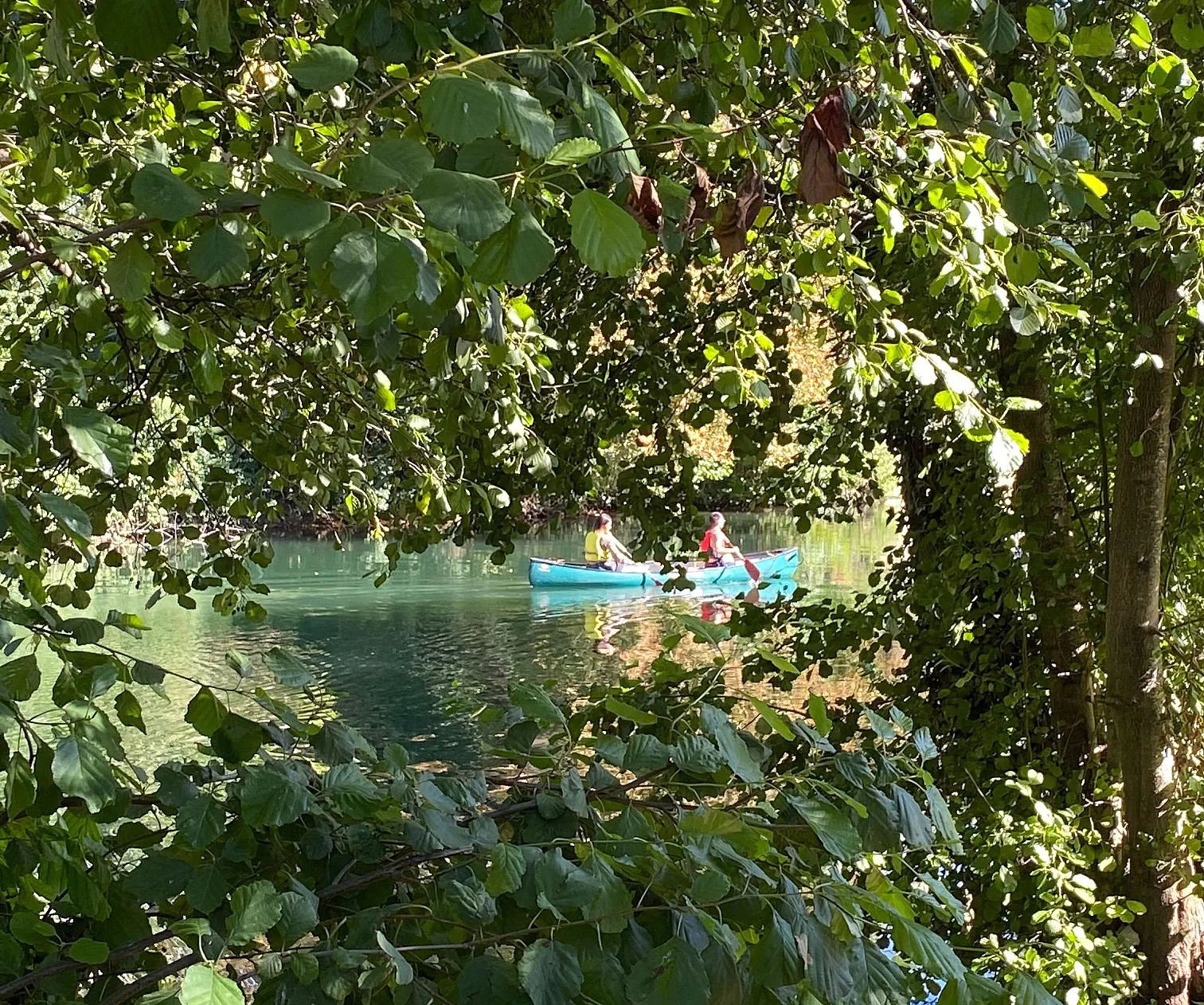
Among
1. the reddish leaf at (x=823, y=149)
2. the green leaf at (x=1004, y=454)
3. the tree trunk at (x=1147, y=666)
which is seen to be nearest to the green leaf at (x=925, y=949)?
the reddish leaf at (x=823, y=149)

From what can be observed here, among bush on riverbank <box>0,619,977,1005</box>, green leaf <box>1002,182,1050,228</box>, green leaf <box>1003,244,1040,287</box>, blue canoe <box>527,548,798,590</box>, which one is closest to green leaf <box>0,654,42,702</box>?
bush on riverbank <box>0,619,977,1005</box>

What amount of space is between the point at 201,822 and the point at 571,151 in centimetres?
74

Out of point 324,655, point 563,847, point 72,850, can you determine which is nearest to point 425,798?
point 563,847

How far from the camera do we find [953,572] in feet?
12.8

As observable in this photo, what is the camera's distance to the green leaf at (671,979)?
946 mm

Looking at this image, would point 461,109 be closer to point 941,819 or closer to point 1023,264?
point 941,819

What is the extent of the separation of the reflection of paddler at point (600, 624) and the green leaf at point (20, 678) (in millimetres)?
13020

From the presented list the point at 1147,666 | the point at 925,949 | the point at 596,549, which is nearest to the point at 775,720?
the point at 925,949

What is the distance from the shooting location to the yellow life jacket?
20.6 m

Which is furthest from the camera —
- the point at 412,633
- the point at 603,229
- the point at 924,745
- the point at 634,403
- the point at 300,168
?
the point at 412,633

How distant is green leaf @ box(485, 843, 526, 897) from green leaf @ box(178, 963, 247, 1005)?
0.77ft

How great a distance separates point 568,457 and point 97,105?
7.09ft

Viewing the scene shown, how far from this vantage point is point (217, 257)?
3.59 feet

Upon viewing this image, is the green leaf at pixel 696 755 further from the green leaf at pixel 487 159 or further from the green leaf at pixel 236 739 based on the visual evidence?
the green leaf at pixel 487 159
